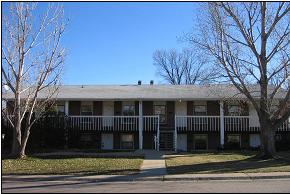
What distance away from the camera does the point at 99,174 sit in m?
18.9

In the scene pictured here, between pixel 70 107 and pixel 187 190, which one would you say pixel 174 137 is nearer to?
pixel 70 107

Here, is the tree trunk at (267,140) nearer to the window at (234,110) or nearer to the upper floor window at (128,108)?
the window at (234,110)

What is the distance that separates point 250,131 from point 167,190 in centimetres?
2109

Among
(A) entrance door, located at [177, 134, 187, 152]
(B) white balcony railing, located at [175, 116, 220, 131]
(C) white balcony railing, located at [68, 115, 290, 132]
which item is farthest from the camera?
(A) entrance door, located at [177, 134, 187, 152]

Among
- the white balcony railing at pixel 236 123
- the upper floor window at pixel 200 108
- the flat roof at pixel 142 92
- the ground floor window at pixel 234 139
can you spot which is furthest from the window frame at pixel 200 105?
the ground floor window at pixel 234 139

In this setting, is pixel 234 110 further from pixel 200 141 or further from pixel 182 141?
pixel 182 141

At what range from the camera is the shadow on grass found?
778 inches

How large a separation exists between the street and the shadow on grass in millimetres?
2642

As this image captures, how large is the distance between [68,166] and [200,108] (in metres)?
17.0

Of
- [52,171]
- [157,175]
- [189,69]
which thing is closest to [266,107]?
[157,175]

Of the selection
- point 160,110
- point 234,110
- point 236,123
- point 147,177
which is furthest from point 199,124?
point 147,177

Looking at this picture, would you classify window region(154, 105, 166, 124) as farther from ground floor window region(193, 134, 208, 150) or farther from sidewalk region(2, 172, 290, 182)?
sidewalk region(2, 172, 290, 182)

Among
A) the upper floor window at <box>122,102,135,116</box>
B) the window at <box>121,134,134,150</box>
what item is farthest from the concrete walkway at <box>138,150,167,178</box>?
the upper floor window at <box>122,102,135,116</box>

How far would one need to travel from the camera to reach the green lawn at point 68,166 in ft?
63.9
